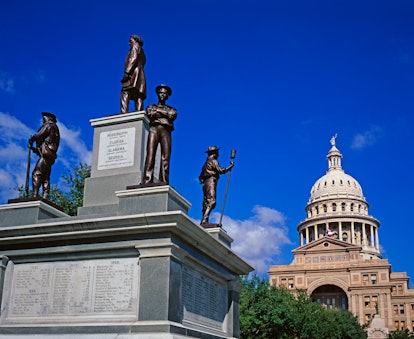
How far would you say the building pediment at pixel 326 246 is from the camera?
113m

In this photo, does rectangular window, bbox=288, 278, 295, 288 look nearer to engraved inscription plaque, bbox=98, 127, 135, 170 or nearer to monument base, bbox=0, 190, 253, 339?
monument base, bbox=0, 190, 253, 339

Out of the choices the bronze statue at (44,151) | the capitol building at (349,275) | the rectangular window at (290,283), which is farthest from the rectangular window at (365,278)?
the bronze statue at (44,151)

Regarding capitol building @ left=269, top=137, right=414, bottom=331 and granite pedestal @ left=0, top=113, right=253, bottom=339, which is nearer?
granite pedestal @ left=0, top=113, right=253, bottom=339

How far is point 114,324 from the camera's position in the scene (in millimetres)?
11031

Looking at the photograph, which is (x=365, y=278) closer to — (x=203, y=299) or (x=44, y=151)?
(x=203, y=299)

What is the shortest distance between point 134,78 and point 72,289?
556cm

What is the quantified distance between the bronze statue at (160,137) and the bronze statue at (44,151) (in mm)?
2709

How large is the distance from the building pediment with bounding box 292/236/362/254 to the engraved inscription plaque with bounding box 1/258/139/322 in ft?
344

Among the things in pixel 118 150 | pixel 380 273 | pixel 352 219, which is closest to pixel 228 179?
pixel 118 150

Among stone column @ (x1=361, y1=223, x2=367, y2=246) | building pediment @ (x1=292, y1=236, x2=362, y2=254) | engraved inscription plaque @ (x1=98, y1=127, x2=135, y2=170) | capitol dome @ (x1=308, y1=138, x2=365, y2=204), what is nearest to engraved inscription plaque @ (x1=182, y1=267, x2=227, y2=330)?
engraved inscription plaque @ (x1=98, y1=127, x2=135, y2=170)

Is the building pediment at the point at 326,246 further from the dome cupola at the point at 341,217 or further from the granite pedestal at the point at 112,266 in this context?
the granite pedestal at the point at 112,266

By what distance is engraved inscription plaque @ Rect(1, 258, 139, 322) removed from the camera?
37.1 feet

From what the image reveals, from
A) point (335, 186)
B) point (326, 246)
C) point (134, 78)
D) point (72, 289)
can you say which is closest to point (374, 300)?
point (326, 246)

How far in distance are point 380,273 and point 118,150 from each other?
100515 mm
